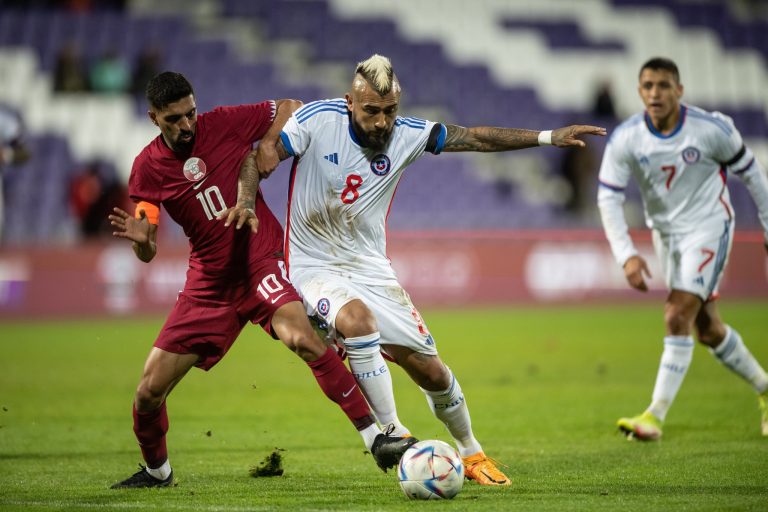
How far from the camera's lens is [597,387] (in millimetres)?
11242

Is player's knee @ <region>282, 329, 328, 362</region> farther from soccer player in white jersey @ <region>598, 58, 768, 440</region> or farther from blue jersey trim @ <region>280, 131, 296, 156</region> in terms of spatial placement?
soccer player in white jersey @ <region>598, 58, 768, 440</region>

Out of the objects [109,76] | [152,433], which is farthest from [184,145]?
[109,76]

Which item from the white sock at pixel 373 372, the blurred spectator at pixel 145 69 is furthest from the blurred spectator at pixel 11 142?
the blurred spectator at pixel 145 69

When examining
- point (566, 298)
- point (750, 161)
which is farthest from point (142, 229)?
point (566, 298)

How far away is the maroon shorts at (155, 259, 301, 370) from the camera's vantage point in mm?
6359

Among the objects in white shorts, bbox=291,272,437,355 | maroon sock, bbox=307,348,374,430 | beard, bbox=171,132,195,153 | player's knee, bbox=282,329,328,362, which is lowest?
maroon sock, bbox=307,348,374,430

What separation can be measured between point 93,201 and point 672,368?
43.7ft

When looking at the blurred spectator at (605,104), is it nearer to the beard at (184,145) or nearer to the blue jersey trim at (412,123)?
the blue jersey trim at (412,123)

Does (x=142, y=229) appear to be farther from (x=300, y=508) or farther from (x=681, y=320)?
(x=681, y=320)

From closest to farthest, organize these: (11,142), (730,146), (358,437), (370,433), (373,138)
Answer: (370,433), (373,138), (730,146), (358,437), (11,142)

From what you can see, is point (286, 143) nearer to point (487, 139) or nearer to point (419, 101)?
point (487, 139)

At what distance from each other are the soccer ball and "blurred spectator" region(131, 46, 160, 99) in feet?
55.2

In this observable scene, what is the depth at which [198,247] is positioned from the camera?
661cm

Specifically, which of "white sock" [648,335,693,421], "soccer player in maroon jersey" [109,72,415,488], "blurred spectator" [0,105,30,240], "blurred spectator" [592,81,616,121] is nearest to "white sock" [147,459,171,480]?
"soccer player in maroon jersey" [109,72,415,488]
